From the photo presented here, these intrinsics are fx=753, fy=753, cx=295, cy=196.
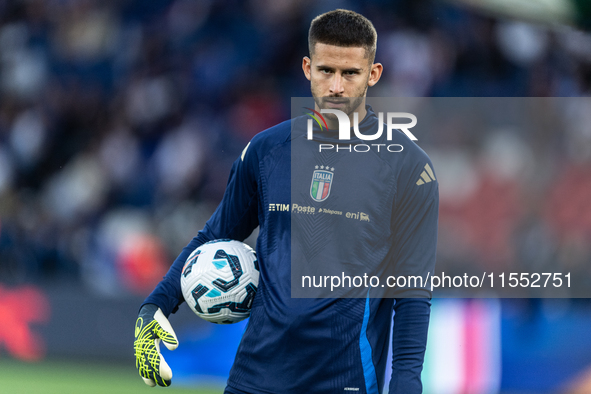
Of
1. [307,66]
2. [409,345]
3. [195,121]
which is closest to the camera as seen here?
[409,345]

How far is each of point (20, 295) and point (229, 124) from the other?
321 centimetres

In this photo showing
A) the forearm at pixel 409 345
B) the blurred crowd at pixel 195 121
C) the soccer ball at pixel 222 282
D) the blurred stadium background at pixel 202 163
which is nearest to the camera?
the forearm at pixel 409 345

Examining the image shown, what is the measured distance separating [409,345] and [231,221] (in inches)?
33.9

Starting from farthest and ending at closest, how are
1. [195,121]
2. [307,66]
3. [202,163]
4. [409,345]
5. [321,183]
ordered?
[195,121]
[202,163]
[307,66]
[321,183]
[409,345]

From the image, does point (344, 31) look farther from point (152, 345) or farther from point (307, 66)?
point (152, 345)

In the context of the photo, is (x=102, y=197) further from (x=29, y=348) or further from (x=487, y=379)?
(x=487, y=379)

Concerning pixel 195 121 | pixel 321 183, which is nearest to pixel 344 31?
pixel 321 183

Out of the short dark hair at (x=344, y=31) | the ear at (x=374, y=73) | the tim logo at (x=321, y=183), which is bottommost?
the tim logo at (x=321, y=183)

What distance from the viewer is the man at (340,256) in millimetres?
2625

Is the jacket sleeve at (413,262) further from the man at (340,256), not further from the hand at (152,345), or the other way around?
the hand at (152,345)

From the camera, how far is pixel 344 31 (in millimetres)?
2680

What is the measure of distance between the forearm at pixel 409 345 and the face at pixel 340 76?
74 centimetres

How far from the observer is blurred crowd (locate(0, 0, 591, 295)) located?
725 cm

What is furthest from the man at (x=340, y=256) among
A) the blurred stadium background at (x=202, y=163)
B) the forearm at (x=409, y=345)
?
the blurred stadium background at (x=202, y=163)
